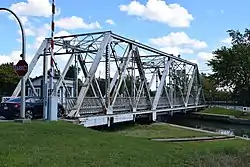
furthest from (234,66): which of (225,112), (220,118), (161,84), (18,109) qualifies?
(18,109)

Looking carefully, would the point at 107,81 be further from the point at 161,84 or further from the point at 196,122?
the point at 196,122

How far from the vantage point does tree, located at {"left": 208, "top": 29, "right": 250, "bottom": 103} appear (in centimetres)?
6906

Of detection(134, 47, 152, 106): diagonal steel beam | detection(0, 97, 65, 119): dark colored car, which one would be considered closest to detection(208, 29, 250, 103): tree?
detection(134, 47, 152, 106): diagonal steel beam

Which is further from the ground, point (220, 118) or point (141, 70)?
point (141, 70)

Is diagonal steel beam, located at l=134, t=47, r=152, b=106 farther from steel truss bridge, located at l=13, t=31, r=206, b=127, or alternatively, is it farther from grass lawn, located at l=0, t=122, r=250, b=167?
grass lawn, located at l=0, t=122, r=250, b=167

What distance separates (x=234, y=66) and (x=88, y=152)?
6021 centimetres

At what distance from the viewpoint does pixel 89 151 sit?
1264 cm

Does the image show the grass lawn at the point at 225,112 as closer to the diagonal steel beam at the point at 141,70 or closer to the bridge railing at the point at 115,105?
the bridge railing at the point at 115,105

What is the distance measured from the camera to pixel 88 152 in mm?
12422

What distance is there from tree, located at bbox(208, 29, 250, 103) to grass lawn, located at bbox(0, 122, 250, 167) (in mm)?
52866

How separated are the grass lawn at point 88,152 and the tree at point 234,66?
173 feet

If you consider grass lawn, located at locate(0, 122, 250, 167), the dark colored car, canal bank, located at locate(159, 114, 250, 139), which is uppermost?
the dark colored car

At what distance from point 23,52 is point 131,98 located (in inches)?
664

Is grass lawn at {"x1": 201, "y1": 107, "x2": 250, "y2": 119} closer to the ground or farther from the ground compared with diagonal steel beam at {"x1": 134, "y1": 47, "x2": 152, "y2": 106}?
closer to the ground
